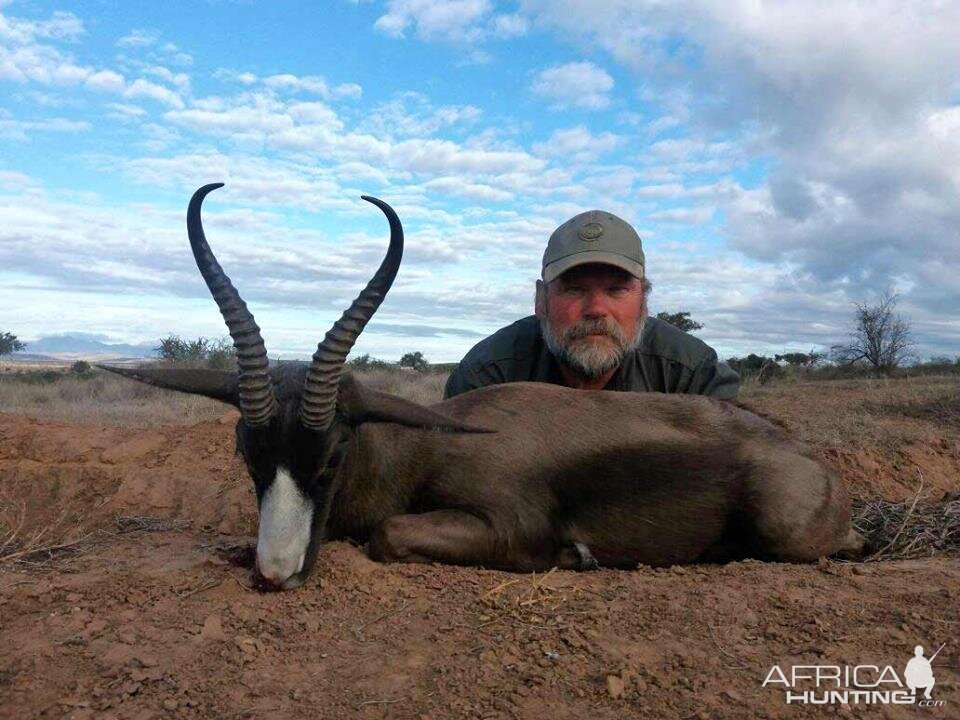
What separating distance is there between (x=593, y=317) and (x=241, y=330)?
295 cm

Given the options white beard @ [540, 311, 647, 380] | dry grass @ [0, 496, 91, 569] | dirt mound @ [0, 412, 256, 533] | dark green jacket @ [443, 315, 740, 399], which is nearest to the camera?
dry grass @ [0, 496, 91, 569]

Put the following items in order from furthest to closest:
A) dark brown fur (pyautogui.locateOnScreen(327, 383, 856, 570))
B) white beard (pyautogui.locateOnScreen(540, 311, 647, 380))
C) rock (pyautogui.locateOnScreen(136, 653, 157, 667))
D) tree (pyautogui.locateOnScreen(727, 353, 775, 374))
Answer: tree (pyautogui.locateOnScreen(727, 353, 775, 374))
white beard (pyautogui.locateOnScreen(540, 311, 647, 380))
dark brown fur (pyautogui.locateOnScreen(327, 383, 856, 570))
rock (pyautogui.locateOnScreen(136, 653, 157, 667))

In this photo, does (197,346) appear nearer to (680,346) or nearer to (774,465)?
(680,346)

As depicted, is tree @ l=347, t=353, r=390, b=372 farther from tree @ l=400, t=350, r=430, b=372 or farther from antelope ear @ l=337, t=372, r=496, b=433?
antelope ear @ l=337, t=372, r=496, b=433

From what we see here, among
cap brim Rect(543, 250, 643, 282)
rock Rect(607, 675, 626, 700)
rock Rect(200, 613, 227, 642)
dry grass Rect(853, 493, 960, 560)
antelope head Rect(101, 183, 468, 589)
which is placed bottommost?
rock Rect(200, 613, 227, 642)

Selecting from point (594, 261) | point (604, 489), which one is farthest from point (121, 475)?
point (604, 489)

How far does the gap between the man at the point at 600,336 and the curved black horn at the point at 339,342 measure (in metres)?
2.29

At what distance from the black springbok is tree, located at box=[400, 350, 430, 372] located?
1053 inches

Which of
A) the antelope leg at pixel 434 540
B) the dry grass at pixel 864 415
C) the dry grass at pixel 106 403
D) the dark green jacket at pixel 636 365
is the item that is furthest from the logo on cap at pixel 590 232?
the dry grass at pixel 106 403

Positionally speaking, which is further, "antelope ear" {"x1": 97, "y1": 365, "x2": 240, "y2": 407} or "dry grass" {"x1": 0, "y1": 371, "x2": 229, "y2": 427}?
"dry grass" {"x1": 0, "y1": 371, "x2": 229, "y2": 427}

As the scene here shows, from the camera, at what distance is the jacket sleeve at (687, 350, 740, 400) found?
6.36 meters

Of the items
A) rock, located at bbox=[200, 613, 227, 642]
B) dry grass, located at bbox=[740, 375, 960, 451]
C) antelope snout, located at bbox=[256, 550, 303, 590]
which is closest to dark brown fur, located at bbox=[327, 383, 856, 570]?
antelope snout, located at bbox=[256, 550, 303, 590]

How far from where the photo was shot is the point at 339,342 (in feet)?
13.4

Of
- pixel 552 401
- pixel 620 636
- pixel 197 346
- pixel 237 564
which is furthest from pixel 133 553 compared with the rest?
pixel 197 346
